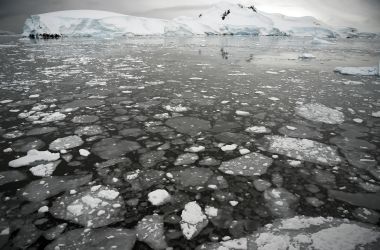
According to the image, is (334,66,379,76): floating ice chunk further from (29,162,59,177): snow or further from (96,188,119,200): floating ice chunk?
(29,162,59,177): snow

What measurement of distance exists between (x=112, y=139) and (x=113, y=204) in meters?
1.13

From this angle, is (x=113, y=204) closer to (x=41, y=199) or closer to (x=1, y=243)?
(x=41, y=199)

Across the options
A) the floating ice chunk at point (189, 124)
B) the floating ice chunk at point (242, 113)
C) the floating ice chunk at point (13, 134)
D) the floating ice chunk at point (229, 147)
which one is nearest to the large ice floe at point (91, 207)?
the floating ice chunk at point (229, 147)

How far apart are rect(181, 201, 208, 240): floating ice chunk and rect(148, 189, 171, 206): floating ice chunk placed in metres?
0.17

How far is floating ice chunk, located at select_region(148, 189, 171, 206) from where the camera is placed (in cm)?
182

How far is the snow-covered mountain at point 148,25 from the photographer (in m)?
51.1

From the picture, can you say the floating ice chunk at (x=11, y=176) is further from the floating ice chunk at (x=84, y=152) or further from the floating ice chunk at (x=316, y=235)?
the floating ice chunk at (x=316, y=235)

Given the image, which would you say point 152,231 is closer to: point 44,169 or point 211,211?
point 211,211

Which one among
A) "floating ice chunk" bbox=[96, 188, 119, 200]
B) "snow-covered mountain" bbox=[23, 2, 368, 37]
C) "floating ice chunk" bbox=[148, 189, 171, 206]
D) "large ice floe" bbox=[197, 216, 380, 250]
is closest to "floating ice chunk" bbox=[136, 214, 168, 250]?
"floating ice chunk" bbox=[148, 189, 171, 206]

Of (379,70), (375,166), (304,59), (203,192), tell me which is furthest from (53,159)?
(304,59)

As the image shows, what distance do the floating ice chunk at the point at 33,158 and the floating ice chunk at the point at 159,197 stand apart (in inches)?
A: 43.5

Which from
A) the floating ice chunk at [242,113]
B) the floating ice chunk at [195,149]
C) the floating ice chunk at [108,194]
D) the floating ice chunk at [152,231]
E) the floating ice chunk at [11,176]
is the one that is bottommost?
the floating ice chunk at [152,231]

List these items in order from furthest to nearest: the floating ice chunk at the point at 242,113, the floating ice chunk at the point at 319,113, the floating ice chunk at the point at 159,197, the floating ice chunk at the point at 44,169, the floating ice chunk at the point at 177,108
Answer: the floating ice chunk at the point at 177,108 → the floating ice chunk at the point at 242,113 → the floating ice chunk at the point at 319,113 → the floating ice chunk at the point at 44,169 → the floating ice chunk at the point at 159,197

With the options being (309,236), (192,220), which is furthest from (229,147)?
(309,236)
